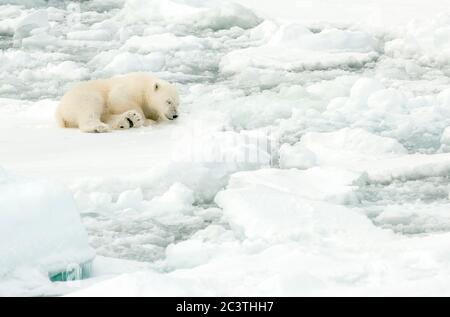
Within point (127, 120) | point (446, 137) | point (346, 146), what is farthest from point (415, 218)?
point (127, 120)

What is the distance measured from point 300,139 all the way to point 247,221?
1697mm

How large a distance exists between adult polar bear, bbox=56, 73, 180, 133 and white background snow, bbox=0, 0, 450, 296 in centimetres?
13

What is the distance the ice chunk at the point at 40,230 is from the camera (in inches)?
134

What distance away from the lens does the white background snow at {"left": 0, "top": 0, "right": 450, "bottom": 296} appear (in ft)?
11.3

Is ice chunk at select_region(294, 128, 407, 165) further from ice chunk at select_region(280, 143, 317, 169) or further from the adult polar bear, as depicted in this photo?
the adult polar bear

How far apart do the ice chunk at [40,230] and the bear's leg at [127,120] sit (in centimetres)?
271

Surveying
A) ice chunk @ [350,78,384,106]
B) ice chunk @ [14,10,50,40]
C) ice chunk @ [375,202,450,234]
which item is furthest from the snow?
ice chunk @ [14,10,50,40]

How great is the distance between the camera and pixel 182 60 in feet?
28.4

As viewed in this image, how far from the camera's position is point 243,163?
16.7ft

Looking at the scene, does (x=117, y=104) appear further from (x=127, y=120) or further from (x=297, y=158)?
(x=297, y=158)

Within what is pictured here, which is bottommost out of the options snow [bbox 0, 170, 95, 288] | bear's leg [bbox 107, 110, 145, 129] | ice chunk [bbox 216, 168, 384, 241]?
bear's leg [bbox 107, 110, 145, 129]

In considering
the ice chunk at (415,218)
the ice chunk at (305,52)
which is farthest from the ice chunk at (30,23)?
the ice chunk at (415,218)
